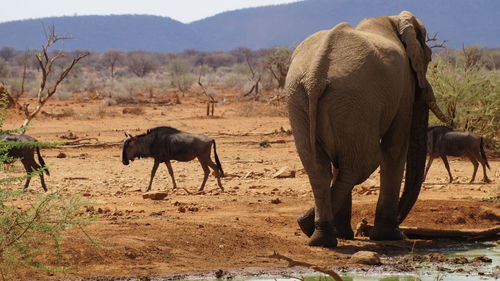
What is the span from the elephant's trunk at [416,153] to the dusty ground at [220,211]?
0.63m

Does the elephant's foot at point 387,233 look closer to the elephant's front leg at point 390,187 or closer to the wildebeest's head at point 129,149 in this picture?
the elephant's front leg at point 390,187

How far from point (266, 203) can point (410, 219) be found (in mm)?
2229

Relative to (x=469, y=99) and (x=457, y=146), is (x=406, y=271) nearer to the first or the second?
(x=457, y=146)

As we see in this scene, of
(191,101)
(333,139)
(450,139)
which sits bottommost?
(191,101)

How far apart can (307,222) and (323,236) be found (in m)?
0.41

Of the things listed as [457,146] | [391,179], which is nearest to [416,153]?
[391,179]

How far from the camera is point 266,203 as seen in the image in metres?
12.8

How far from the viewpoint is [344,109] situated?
8711 mm

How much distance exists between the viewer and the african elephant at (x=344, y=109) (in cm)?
873

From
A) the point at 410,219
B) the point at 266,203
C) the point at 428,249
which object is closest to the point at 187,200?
the point at 266,203

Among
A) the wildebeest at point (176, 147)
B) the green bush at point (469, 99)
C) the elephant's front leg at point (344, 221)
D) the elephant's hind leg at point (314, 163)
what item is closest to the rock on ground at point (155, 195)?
the wildebeest at point (176, 147)

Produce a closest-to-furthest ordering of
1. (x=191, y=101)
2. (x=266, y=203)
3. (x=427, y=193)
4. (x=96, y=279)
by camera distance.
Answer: (x=96, y=279) → (x=266, y=203) → (x=427, y=193) → (x=191, y=101)

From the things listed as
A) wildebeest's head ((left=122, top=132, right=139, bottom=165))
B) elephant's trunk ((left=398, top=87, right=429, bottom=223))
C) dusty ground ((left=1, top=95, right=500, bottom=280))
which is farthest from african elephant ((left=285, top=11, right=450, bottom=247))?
wildebeest's head ((left=122, top=132, right=139, bottom=165))

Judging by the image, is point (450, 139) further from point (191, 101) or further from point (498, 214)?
point (191, 101)
